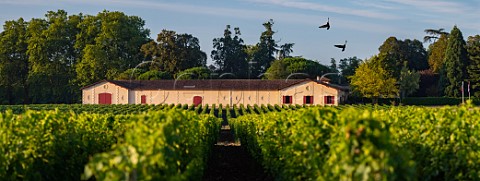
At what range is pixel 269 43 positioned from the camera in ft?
341

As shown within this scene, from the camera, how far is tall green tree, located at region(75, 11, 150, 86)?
73.1m

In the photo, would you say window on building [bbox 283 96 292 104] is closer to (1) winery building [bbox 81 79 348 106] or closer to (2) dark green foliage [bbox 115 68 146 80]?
(1) winery building [bbox 81 79 348 106]

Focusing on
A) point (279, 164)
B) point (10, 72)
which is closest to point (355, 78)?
point (10, 72)

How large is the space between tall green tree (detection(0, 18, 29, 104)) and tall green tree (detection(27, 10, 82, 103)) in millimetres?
1133

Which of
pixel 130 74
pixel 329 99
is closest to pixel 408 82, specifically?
pixel 329 99

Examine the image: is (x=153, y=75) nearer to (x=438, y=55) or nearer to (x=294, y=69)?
(x=294, y=69)

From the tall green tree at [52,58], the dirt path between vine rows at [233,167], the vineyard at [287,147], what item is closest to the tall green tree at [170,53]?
the tall green tree at [52,58]

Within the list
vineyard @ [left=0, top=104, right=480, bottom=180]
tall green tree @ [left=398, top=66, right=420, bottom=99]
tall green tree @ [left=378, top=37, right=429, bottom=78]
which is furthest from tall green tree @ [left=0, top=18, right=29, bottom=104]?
vineyard @ [left=0, top=104, right=480, bottom=180]

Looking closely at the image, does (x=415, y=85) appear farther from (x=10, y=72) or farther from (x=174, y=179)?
(x=174, y=179)

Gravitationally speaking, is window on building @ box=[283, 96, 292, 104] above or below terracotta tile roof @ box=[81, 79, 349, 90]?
below

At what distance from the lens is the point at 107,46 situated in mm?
75688

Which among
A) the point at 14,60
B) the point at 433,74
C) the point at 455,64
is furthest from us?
the point at 433,74

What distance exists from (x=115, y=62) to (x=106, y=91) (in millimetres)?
10006

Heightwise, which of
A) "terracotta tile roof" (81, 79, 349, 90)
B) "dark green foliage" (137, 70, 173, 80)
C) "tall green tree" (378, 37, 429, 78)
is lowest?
"terracotta tile roof" (81, 79, 349, 90)
